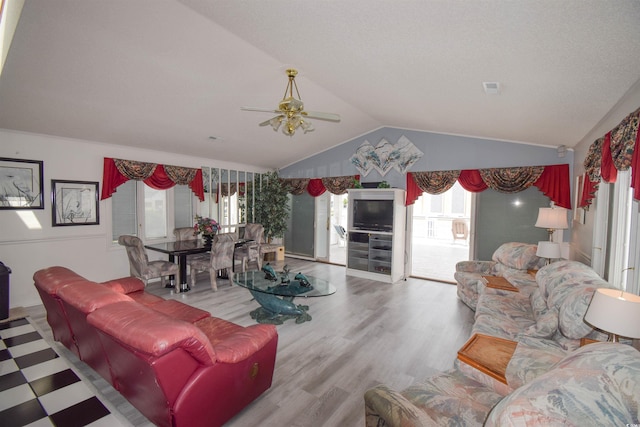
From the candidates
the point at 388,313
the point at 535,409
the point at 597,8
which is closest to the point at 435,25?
the point at 597,8

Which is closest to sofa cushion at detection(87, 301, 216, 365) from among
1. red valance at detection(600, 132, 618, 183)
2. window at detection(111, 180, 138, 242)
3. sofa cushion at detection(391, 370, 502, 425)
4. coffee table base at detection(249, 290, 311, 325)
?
sofa cushion at detection(391, 370, 502, 425)

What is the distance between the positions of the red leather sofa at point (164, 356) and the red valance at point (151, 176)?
291 centimetres

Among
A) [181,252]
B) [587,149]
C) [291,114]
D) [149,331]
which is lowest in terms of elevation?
[181,252]

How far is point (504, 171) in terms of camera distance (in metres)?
4.91

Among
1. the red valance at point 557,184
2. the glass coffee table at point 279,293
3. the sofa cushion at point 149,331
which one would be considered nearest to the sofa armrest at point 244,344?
the sofa cushion at point 149,331

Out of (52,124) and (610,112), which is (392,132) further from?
(52,124)

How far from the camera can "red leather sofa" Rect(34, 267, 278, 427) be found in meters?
1.56

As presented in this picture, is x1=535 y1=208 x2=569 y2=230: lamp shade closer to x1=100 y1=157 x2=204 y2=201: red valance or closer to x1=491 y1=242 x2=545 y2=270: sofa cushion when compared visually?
x1=491 y1=242 x2=545 y2=270: sofa cushion

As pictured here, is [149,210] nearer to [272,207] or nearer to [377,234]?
[272,207]

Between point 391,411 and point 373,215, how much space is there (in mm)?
4796

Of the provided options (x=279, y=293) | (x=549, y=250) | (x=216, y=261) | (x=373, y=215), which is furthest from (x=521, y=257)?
(x=216, y=261)

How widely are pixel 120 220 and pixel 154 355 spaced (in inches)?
188

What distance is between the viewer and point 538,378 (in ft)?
3.59

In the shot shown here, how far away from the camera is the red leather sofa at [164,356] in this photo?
1.56m
